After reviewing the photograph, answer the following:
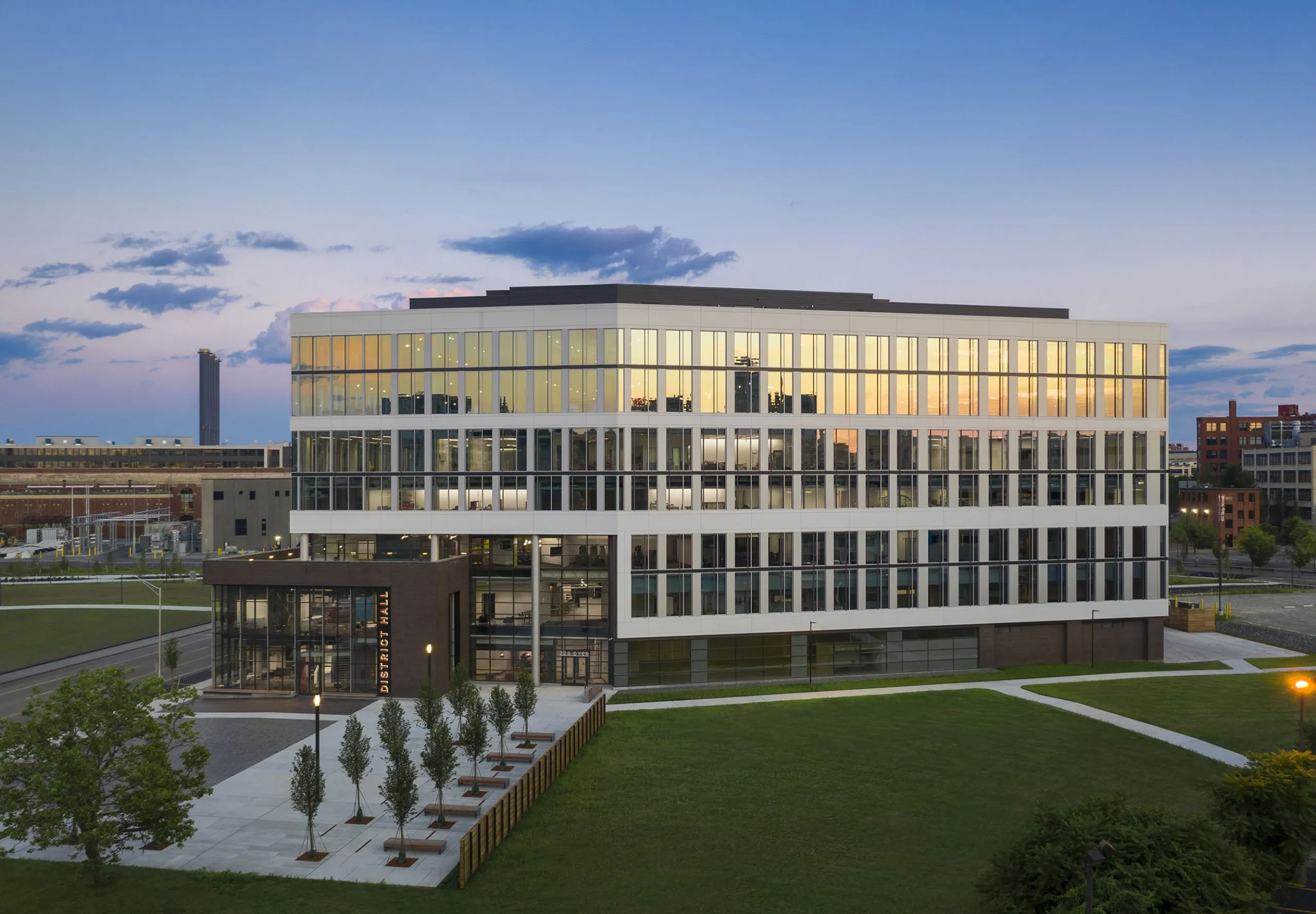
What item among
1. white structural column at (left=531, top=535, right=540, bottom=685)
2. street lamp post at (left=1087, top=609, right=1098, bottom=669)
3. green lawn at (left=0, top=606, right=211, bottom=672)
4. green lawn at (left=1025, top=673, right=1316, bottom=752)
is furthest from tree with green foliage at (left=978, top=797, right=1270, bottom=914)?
green lawn at (left=0, top=606, right=211, bottom=672)

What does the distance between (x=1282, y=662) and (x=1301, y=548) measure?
66.5 meters

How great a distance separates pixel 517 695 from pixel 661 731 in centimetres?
755

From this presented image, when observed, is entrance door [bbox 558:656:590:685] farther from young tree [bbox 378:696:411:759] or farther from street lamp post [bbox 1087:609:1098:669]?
street lamp post [bbox 1087:609:1098:669]

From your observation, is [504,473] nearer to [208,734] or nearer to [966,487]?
[208,734]

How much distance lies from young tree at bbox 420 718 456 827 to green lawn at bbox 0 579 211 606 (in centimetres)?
6810

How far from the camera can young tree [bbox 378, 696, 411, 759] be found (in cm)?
2973

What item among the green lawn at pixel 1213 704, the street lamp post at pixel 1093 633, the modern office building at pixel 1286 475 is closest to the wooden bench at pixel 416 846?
the green lawn at pixel 1213 704

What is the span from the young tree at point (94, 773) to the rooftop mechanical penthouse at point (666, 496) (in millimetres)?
24292

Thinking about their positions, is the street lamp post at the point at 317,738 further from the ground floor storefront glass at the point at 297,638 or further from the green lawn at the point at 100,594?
the green lawn at the point at 100,594

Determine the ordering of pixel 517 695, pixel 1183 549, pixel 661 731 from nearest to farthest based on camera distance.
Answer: pixel 517 695 < pixel 661 731 < pixel 1183 549

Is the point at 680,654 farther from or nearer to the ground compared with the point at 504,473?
nearer to the ground

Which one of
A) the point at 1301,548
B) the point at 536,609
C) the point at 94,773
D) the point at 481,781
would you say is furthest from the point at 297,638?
the point at 1301,548

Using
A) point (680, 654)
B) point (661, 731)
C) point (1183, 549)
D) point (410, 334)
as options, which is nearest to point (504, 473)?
point (410, 334)

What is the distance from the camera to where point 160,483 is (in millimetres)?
170500
